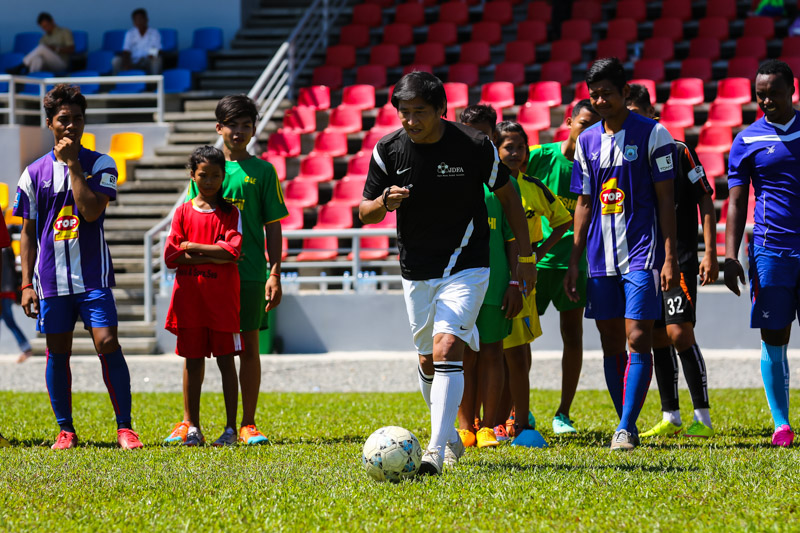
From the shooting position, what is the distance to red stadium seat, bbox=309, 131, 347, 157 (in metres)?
17.0

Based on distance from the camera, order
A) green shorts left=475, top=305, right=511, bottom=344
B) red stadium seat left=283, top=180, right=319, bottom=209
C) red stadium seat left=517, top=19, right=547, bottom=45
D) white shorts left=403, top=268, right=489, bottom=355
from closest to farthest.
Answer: white shorts left=403, top=268, right=489, bottom=355, green shorts left=475, top=305, right=511, bottom=344, red stadium seat left=283, top=180, right=319, bottom=209, red stadium seat left=517, top=19, right=547, bottom=45

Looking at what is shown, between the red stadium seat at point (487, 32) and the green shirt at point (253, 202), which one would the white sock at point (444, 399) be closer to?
the green shirt at point (253, 202)

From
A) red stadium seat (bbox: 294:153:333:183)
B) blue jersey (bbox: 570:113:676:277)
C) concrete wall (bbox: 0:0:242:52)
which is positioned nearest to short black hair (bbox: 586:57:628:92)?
blue jersey (bbox: 570:113:676:277)

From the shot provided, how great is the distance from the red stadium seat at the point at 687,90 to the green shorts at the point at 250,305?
11.9m

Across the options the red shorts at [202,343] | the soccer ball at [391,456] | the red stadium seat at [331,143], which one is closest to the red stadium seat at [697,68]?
the red stadium seat at [331,143]

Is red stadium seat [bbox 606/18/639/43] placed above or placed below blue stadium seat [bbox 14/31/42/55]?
above

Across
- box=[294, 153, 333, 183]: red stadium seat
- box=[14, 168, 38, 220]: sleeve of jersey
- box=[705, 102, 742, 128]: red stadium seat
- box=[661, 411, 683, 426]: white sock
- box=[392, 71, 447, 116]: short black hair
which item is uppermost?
box=[705, 102, 742, 128]: red stadium seat

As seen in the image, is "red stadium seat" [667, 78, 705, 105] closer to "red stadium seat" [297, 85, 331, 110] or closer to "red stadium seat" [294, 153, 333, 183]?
"red stadium seat" [294, 153, 333, 183]

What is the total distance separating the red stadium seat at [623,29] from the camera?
1873 centimetres

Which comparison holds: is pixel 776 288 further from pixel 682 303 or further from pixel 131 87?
pixel 131 87

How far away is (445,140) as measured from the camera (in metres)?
5.08

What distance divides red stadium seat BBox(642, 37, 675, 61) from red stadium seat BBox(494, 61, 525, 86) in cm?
225

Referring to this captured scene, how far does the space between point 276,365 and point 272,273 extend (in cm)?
551

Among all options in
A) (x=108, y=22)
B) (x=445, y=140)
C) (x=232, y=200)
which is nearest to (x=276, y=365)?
(x=232, y=200)
